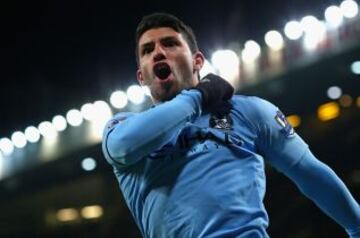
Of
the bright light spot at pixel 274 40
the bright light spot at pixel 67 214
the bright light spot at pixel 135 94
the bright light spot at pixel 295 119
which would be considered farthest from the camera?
the bright light spot at pixel 67 214

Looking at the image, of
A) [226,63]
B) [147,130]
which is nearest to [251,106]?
[147,130]

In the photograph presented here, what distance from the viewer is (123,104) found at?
11375 millimetres

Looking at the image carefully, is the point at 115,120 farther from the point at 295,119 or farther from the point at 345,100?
the point at 295,119

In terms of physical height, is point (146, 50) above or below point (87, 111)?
below

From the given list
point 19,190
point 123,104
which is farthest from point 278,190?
point 19,190

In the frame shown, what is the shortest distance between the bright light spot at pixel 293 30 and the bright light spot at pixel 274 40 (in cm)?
14

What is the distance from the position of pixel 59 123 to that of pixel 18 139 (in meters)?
1.28

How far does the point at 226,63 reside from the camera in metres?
9.78

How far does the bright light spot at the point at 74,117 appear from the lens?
1217 centimetres

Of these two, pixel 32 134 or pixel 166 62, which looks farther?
pixel 32 134

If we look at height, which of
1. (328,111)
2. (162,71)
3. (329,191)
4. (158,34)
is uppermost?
(328,111)

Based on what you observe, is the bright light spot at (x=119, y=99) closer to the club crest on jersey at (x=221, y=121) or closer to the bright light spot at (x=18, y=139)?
the bright light spot at (x=18, y=139)

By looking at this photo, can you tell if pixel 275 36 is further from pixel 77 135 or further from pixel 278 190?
pixel 77 135

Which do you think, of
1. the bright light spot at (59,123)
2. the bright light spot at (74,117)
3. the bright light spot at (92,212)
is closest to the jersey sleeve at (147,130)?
the bright light spot at (74,117)
